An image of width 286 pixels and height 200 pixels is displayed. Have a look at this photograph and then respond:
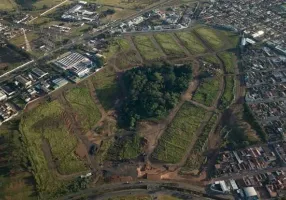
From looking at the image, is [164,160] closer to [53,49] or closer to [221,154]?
[221,154]

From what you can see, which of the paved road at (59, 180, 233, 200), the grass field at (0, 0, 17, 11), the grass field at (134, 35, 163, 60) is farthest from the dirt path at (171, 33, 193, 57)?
the grass field at (0, 0, 17, 11)

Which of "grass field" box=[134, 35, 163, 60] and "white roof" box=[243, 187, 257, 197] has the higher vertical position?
"grass field" box=[134, 35, 163, 60]

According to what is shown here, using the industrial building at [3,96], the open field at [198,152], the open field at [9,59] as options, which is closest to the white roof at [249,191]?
the open field at [198,152]

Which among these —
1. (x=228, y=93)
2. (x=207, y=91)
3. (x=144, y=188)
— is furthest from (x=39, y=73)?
(x=228, y=93)

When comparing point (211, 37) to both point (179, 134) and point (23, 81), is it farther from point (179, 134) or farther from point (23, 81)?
point (23, 81)

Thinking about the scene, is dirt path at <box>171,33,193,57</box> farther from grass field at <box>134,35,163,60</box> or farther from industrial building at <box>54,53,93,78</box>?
industrial building at <box>54,53,93,78</box>

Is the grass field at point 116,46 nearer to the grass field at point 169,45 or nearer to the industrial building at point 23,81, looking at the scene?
the grass field at point 169,45
